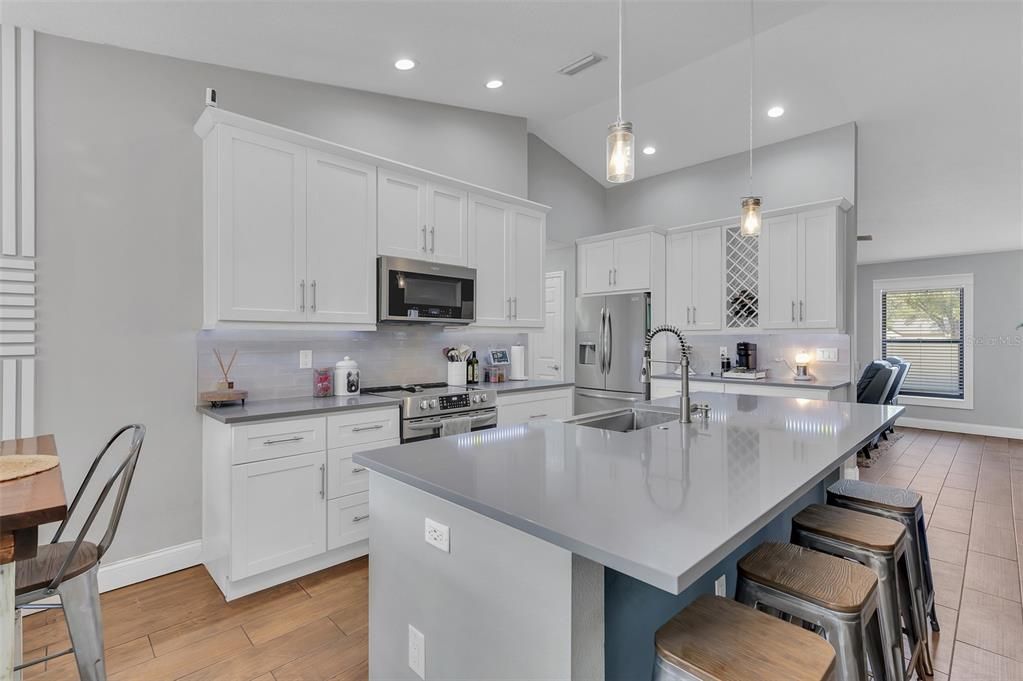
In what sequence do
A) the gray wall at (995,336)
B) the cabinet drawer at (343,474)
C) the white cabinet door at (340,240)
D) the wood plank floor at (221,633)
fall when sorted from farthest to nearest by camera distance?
the gray wall at (995,336)
the white cabinet door at (340,240)
the cabinet drawer at (343,474)
the wood plank floor at (221,633)

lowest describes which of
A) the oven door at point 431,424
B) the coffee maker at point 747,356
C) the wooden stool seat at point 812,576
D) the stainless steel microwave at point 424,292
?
the wooden stool seat at point 812,576

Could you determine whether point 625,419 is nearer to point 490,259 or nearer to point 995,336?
point 490,259

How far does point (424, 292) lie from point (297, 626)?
203 centimetres

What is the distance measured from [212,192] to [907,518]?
3.50m

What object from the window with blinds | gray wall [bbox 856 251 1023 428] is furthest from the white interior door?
gray wall [bbox 856 251 1023 428]

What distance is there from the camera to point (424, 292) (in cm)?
339

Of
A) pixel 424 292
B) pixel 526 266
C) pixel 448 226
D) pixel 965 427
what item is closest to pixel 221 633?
pixel 424 292

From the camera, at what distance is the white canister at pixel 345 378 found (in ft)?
10.5

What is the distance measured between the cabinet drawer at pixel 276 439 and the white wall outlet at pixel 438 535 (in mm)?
1451

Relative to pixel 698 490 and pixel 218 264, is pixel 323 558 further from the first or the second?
pixel 698 490

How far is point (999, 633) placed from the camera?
2146 millimetres

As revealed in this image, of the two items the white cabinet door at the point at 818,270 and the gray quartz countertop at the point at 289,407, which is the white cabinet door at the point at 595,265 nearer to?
the white cabinet door at the point at 818,270

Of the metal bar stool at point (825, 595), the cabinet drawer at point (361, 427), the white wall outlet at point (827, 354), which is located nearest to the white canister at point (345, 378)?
the cabinet drawer at point (361, 427)

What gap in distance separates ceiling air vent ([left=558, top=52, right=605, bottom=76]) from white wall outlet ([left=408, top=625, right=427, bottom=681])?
136 inches
